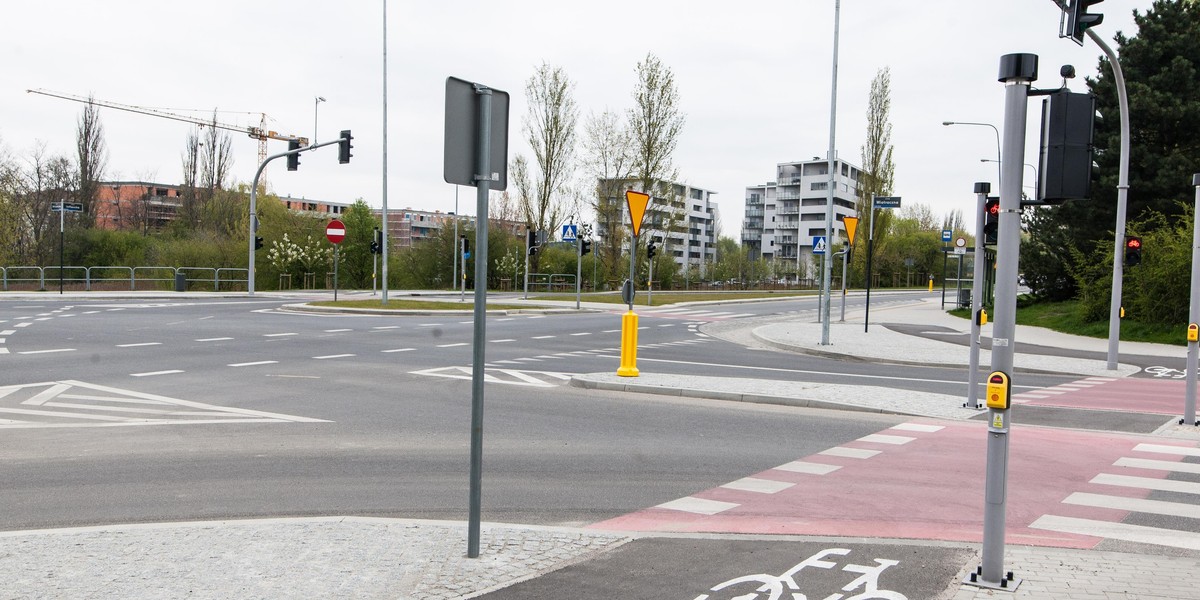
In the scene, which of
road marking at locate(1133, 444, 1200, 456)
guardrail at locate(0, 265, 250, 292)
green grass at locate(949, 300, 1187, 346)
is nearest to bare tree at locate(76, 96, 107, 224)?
guardrail at locate(0, 265, 250, 292)

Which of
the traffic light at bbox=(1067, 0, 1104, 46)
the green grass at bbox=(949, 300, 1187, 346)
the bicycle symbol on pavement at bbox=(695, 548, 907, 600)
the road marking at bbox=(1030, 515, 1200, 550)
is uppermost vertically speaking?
the traffic light at bbox=(1067, 0, 1104, 46)

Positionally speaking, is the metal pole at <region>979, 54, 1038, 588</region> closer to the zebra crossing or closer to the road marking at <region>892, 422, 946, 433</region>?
the zebra crossing

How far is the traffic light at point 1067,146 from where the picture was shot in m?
4.69

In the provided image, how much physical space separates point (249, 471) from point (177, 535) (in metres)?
2.31

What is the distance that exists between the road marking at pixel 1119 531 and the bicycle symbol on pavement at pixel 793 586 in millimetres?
1810

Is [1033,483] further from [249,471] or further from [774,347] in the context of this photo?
[774,347]

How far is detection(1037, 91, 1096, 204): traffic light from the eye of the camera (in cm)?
469

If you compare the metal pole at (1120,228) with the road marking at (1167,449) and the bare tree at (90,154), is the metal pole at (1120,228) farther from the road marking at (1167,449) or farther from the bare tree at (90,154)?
the bare tree at (90,154)

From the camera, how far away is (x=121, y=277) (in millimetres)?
46344

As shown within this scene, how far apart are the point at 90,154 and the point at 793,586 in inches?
2684

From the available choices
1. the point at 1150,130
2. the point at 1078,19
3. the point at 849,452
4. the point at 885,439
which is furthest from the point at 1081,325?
the point at 849,452

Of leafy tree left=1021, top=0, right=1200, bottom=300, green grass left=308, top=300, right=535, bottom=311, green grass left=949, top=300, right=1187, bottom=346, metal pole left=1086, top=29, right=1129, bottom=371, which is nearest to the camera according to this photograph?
metal pole left=1086, top=29, right=1129, bottom=371

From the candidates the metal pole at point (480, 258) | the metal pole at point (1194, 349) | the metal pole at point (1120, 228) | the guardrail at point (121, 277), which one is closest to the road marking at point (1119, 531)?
the metal pole at point (480, 258)

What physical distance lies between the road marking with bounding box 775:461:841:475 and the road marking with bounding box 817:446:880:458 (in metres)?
0.53
